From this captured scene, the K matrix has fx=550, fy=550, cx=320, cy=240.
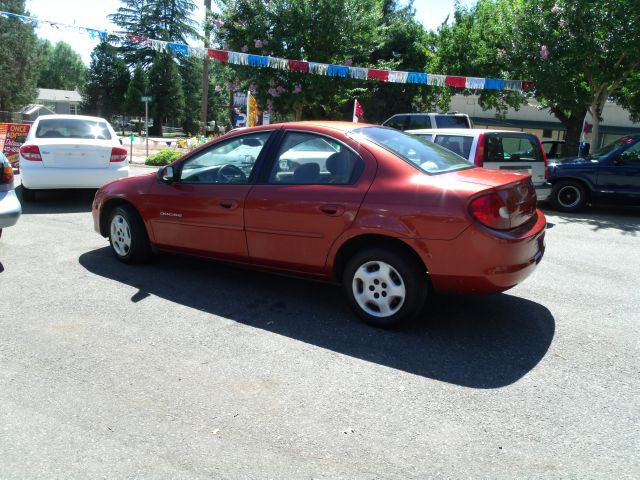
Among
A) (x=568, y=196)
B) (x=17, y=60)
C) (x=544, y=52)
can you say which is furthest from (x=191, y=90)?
(x=568, y=196)

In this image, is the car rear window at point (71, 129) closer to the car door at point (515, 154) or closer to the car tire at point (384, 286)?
the car door at point (515, 154)

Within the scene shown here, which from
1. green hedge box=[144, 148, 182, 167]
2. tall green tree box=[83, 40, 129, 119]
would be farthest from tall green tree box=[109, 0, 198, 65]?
green hedge box=[144, 148, 182, 167]

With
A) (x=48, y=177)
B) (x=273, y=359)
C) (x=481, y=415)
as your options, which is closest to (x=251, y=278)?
(x=273, y=359)

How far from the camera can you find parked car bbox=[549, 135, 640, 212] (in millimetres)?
10211

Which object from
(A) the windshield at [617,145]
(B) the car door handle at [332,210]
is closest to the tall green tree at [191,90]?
(A) the windshield at [617,145]

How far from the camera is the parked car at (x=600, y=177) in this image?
33.5 feet

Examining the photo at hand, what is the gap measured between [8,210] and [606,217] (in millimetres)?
9855

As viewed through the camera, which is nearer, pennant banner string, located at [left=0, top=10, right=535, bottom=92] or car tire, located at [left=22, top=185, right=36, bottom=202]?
car tire, located at [left=22, top=185, right=36, bottom=202]

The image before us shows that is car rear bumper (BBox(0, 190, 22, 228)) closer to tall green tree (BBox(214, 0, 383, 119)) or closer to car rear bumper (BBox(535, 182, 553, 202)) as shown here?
car rear bumper (BBox(535, 182, 553, 202))

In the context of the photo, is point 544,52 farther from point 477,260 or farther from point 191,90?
point 191,90

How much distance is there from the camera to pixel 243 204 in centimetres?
482

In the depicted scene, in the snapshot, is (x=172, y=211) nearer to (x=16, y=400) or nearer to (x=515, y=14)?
(x=16, y=400)

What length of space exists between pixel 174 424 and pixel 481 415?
5.62ft

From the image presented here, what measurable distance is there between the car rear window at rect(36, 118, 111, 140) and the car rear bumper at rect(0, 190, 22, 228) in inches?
156
